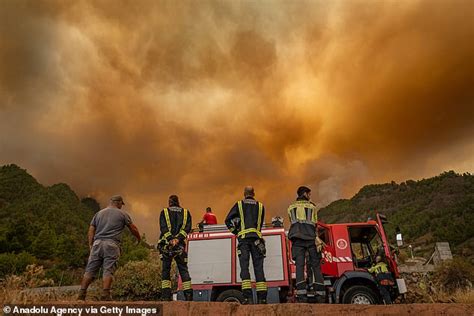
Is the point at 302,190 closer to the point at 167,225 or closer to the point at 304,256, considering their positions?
the point at 304,256

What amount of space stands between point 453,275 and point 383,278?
27.3ft

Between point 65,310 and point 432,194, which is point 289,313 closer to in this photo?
point 65,310

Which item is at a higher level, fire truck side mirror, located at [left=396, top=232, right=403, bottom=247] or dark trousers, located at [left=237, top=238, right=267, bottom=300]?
fire truck side mirror, located at [left=396, top=232, right=403, bottom=247]

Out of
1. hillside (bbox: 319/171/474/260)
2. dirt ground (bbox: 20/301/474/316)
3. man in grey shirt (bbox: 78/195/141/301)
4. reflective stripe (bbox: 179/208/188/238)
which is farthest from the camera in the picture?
hillside (bbox: 319/171/474/260)

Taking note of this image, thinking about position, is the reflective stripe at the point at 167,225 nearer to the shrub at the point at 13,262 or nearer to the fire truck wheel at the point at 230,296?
the fire truck wheel at the point at 230,296

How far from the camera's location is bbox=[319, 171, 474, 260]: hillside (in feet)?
130

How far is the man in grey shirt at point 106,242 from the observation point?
6266mm

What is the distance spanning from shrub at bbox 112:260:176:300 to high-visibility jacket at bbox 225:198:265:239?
1177cm

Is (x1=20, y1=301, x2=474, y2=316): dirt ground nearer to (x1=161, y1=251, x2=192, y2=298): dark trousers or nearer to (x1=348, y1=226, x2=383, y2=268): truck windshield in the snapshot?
(x1=161, y1=251, x2=192, y2=298): dark trousers

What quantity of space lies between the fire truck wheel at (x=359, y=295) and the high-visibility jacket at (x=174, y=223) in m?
4.15

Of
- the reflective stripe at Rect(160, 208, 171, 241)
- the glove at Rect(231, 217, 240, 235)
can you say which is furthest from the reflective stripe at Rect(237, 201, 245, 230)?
the reflective stripe at Rect(160, 208, 171, 241)

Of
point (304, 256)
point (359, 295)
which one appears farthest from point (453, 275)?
point (304, 256)

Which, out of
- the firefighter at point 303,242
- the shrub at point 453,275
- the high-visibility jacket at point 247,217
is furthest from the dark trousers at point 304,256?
the shrub at point 453,275

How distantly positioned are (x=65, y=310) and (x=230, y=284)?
623 centimetres
